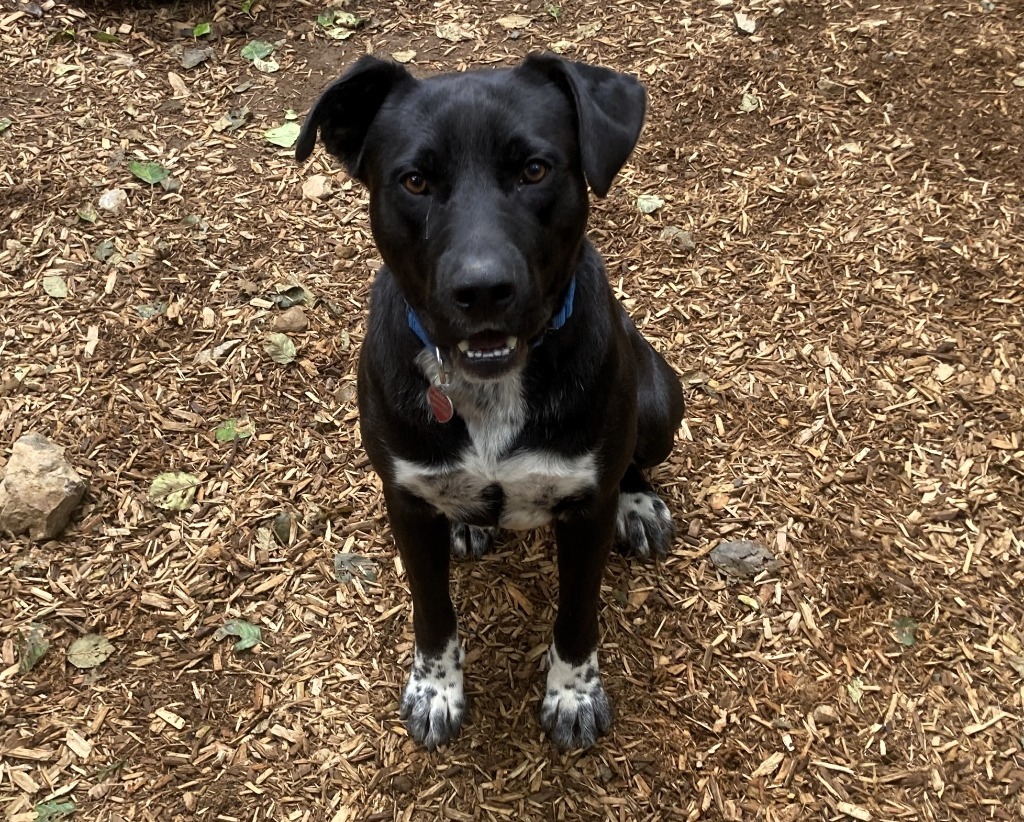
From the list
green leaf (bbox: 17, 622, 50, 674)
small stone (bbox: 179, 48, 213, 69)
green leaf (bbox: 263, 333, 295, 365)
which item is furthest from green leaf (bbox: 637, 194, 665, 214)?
green leaf (bbox: 17, 622, 50, 674)

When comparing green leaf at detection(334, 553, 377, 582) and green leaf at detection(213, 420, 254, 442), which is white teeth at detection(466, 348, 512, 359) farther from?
green leaf at detection(213, 420, 254, 442)

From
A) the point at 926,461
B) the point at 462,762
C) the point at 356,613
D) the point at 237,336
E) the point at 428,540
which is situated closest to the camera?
the point at 428,540

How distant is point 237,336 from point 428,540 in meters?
1.91

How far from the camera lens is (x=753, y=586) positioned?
3.63 m

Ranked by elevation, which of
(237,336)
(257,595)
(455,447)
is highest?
(455,447)

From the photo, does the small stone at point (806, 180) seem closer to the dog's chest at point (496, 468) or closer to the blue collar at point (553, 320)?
the blue collar at point (553, 320)

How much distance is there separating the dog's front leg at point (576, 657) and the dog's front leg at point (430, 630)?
0.34 m

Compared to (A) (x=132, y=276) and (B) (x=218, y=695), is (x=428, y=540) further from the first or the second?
(A) (x=132, y=276)

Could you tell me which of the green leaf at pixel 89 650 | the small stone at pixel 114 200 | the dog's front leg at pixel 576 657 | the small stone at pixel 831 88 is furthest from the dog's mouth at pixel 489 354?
the small stone at pixel 831 88

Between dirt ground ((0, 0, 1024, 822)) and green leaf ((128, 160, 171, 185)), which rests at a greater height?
green leaf ((128, 160, 171, 185))

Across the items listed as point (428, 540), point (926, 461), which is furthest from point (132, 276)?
point (926, 461)

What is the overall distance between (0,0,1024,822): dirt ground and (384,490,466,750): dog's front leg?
0.11 meters

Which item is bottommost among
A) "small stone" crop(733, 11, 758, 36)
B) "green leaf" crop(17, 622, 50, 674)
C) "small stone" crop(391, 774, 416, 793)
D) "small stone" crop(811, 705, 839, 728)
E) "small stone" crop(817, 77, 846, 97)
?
"small stone" crop(811, 705, 839, 728)

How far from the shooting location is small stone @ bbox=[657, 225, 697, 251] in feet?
15.6
